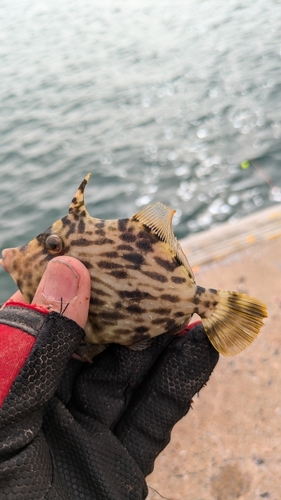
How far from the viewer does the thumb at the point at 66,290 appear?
2.18 m

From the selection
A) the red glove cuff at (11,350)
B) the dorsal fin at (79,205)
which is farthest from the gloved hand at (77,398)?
the dorsal fin at (79,205)

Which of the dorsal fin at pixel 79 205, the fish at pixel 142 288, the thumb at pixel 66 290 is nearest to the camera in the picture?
the thumb at pixel 66 290

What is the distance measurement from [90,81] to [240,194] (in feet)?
25.1

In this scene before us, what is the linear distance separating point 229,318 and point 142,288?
1.58 ft

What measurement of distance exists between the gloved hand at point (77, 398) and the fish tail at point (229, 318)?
16 centimetres

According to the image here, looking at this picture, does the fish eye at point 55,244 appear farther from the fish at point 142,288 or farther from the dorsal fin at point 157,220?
the dorsal fin at point 157,220

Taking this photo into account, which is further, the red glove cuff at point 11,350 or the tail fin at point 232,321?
the tail fin at point 232,321

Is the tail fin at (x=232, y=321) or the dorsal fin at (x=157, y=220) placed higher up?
the dorsal fin at (x=157, y=220)

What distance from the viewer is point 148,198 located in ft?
26.3

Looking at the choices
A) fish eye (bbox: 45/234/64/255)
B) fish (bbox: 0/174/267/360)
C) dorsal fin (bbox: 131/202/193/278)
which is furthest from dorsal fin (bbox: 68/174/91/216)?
dorsal fin (bbox: 131/202/193/278)

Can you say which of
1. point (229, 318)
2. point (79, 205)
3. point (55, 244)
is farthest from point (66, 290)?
point (229, 318)

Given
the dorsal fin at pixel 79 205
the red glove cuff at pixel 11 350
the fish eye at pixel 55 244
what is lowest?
the red glove cuff at pixel 11 350

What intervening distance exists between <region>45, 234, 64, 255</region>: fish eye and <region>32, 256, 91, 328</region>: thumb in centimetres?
14

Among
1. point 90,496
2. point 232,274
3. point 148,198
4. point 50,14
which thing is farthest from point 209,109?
point 50,14
